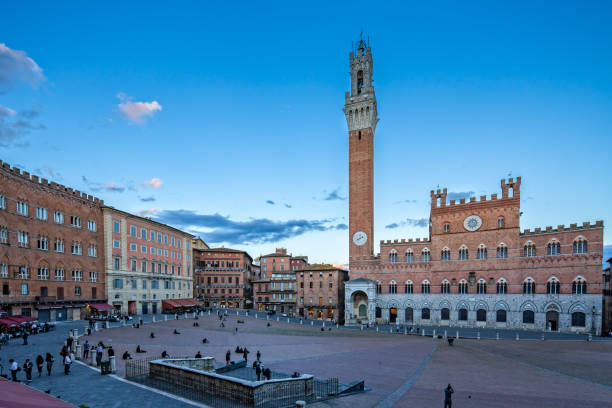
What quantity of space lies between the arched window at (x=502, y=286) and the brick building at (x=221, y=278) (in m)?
53.8

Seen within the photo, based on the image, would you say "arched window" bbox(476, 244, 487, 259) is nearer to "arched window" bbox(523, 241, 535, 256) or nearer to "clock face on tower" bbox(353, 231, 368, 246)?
"arched window" bbox(523, 241, 535, 256)

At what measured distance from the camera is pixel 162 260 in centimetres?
6225

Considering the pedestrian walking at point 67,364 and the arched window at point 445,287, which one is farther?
the arched window at point 445,287

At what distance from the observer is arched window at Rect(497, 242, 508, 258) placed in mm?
51672

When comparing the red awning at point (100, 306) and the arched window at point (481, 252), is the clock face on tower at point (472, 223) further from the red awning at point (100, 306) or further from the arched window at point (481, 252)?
the red awning at point (100, 306)

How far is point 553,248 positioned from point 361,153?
3324cm

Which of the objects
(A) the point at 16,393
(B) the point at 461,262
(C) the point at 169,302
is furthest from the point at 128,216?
(B) the point at 461,262

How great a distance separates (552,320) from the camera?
47.6 metres

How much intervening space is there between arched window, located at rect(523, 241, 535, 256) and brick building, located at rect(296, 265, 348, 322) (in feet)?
103

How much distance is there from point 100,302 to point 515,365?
49896 millimetres

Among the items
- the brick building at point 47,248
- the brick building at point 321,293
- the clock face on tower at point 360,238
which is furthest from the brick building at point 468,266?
the brick building at point 47,248

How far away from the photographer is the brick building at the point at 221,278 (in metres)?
81.6

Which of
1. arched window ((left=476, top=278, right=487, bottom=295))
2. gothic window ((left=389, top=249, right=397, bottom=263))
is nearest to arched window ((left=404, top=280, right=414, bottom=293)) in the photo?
gothic window ((left=389, top=249, right=397, bottom=263))

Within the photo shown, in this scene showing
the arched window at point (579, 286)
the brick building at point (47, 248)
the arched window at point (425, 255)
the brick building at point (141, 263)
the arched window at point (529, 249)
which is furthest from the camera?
the arched window at point (425, 255)
